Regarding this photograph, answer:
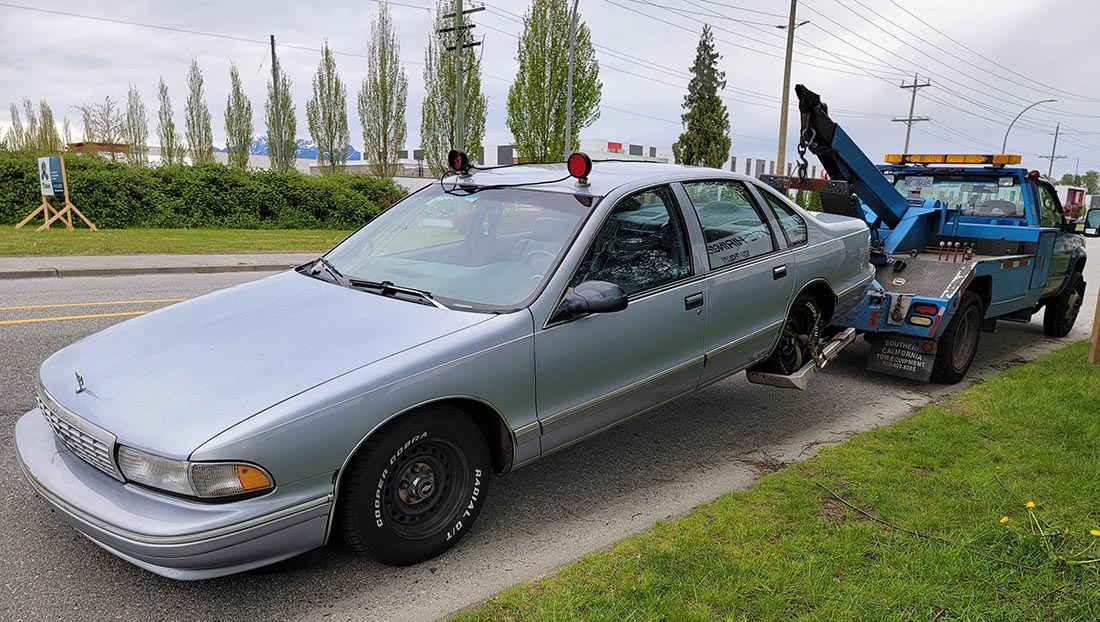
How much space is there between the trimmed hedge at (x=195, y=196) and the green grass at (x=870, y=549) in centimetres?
2009

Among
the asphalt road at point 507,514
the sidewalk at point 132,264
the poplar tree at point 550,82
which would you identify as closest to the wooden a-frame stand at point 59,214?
the sidewalk at point 132,264

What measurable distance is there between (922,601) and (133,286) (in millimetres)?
10549

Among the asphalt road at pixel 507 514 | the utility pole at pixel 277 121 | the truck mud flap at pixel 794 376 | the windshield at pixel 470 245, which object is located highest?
the utility pole at pixel 277 121

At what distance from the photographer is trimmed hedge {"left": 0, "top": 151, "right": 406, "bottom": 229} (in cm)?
1873

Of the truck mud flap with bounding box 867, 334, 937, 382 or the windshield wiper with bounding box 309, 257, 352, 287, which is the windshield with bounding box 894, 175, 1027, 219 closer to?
the truck mud flap with bounding box 867, 334, 937, 382

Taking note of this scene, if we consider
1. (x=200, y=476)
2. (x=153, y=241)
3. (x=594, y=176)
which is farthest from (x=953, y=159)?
(x=153, y=241)

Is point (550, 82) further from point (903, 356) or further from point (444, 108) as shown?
point (903, 356)

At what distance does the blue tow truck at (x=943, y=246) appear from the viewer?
620 centimetres

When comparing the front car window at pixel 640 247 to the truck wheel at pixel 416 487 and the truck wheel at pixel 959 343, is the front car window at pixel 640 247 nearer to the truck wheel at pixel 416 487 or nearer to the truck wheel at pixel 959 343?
the truck wheel at pixel 416 487

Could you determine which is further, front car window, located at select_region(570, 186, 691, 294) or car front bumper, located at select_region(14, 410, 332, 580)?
front car window, located at select_region(570, 186, 691, 294)

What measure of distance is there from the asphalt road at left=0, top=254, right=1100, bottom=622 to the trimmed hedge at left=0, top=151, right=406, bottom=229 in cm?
1447

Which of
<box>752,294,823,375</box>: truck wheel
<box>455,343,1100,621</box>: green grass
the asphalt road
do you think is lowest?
the asphalt road

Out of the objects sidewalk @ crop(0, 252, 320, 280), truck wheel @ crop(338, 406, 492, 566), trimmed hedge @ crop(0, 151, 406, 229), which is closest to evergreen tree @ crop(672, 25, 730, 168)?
trimmed hedge @ crop(0, 151, 406, 229)

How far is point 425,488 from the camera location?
312 centimetres
